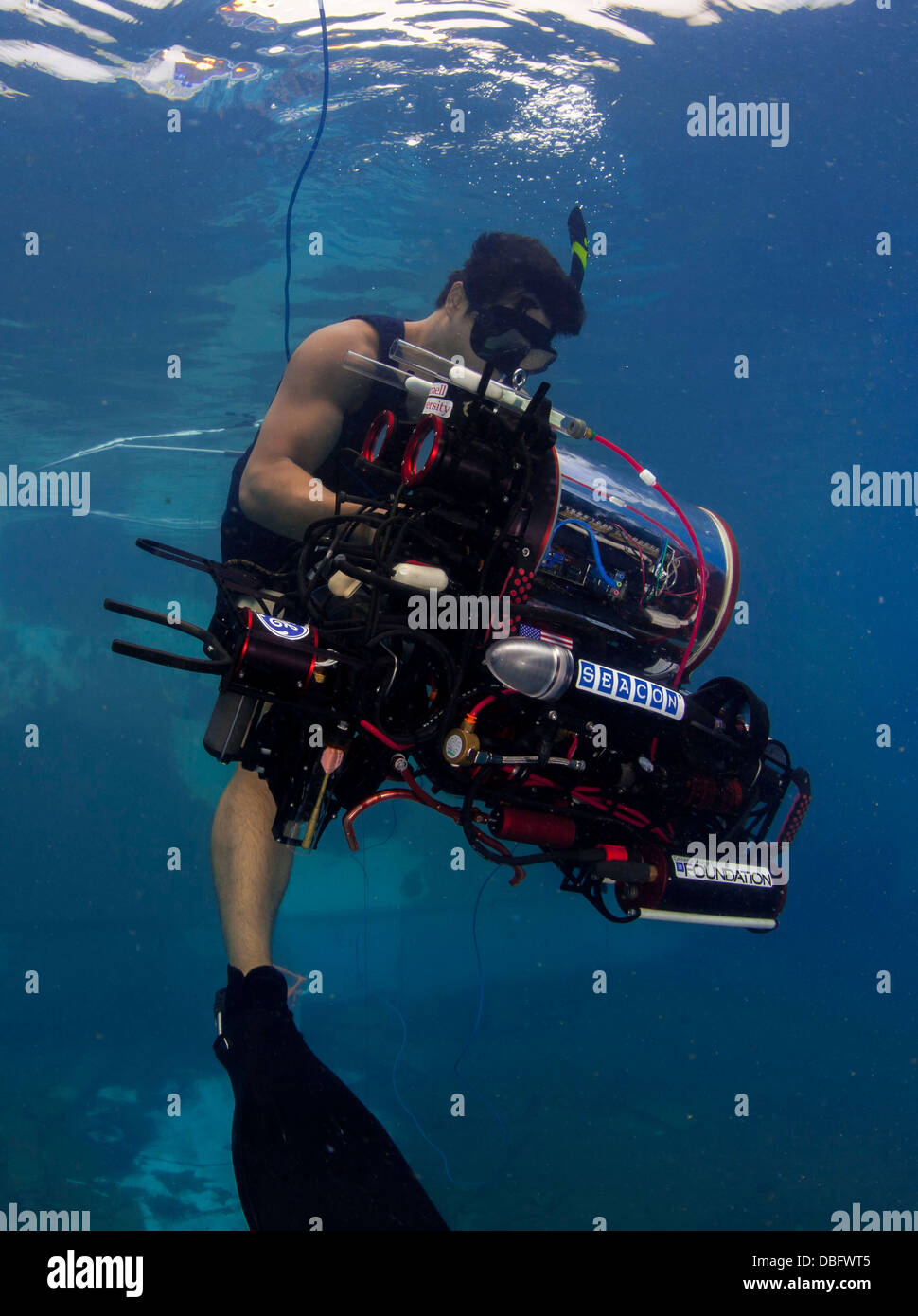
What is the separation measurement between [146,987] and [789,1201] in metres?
17.9

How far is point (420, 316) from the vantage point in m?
17.2

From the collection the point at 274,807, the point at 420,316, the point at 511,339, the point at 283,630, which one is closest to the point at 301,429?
the point at 511,339

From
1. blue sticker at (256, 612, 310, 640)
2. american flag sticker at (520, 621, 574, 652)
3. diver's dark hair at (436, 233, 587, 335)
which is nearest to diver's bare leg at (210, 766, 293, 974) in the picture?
blue sticker at (256, 612, 310, 640)

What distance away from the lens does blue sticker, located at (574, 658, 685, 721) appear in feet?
9.41

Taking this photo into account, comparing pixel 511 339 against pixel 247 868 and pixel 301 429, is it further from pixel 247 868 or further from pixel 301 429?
pixel 247 868

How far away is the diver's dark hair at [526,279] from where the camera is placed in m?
4.11

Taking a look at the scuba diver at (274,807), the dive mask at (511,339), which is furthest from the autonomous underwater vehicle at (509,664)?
the dive mask at (511,339)

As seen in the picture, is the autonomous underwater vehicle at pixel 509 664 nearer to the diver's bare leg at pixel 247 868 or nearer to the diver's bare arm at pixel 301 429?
the diver's bare arm at pixel 301 429

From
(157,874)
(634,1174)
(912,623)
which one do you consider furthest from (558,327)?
(912,623)

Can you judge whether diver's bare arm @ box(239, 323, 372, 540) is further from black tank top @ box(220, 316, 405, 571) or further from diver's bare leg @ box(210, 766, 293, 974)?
diver's bare leg @ box(210, 766, 293, 974)

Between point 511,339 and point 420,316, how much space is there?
14.6 meters

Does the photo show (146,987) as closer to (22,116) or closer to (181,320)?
(181,320)

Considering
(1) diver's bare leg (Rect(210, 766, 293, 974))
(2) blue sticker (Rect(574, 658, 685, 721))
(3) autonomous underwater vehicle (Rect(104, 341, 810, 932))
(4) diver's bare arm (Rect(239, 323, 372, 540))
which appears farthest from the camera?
(1) diver's bare leg (Rect(210, 766, 293, 974))
